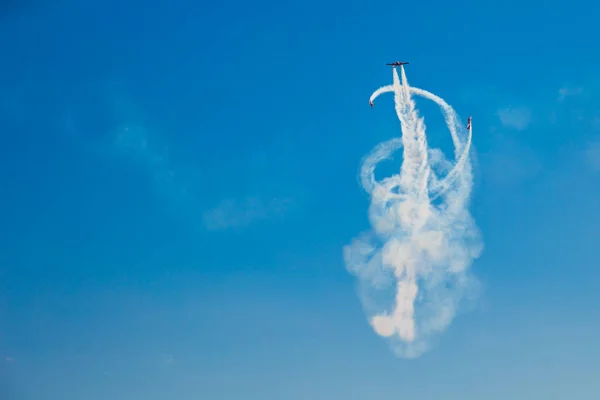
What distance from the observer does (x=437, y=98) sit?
185250 mm

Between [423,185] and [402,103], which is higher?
[402,103]

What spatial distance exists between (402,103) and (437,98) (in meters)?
6.64

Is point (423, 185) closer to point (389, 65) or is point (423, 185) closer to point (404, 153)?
point (404, 153)

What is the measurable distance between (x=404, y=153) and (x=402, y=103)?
9.55 meters

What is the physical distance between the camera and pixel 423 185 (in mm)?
187875

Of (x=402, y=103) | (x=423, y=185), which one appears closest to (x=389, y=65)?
(x=402, y=103)

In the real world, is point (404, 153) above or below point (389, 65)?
below

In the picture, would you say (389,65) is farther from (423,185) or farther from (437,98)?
(423,185)

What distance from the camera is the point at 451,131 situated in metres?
184

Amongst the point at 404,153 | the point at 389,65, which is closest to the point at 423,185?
the point at 404,153

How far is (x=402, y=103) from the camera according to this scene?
186 m

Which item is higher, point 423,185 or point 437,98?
point 437,98

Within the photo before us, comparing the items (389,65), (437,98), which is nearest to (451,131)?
(437,98)

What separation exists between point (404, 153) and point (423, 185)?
281 inches
